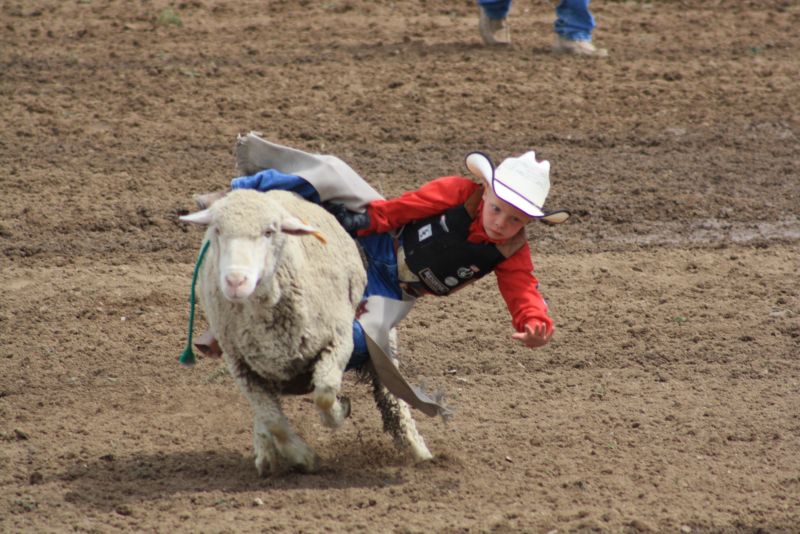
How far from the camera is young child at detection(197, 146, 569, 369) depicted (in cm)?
583

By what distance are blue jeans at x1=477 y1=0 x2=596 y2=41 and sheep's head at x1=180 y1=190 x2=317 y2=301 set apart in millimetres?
7368

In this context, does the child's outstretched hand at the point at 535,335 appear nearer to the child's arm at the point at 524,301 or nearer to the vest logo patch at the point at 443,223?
the child's arm at the point at 524,301

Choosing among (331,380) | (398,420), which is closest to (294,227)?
(331,380)

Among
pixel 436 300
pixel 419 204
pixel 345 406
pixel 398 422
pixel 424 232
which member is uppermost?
pixel 419 204

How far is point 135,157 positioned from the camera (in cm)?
995

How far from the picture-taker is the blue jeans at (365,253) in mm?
5996

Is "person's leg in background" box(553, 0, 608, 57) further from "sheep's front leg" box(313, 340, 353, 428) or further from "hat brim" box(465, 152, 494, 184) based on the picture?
"sheep's front leg" box(313, 340, 353, 428)

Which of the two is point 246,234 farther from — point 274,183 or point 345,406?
point 345,406

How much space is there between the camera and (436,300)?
8.26 metres

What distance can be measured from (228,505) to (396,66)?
6843mm

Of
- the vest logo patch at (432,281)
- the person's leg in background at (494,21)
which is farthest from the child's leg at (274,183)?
the person's leg in background at (494,21)

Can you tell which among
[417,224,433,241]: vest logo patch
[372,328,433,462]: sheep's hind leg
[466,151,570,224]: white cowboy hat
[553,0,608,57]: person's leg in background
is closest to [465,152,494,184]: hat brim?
[466,151,570,224]: white cowboy hat

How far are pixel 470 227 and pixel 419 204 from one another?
28cm

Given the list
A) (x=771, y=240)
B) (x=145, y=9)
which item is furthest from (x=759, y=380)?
(x=145, y=9)
